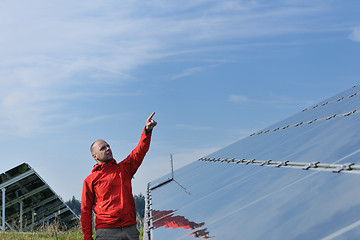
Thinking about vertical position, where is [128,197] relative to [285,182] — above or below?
above

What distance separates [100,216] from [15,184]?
11078 millimetres

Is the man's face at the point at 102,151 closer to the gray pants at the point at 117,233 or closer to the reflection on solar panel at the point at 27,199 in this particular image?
the gray pants at the point at 117,233

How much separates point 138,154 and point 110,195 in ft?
1.96

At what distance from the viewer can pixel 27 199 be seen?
16.6 metres

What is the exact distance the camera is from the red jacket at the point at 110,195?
498cm

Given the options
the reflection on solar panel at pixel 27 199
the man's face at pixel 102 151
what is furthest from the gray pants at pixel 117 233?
the reflection on solar panel at pixel 27 199

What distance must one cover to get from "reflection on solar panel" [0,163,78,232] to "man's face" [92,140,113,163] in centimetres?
989

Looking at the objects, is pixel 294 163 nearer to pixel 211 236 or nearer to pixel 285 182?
pixel 285 182

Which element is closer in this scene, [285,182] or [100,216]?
[285,182]

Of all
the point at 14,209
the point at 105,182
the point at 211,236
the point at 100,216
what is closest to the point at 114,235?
the point at 100,216

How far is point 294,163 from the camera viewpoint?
4.13 m

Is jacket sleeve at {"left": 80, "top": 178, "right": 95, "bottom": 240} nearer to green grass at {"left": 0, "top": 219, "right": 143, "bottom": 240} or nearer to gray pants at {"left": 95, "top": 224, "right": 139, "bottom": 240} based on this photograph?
gray pants at {"left": 95, "top": 224, "right": 139, "bottom": 240}

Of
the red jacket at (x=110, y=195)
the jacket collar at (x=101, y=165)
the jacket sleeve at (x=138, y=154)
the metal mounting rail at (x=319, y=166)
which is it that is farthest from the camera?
the jacket sleeve at (x=138, y=154)

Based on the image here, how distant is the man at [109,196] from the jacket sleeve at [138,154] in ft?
0.08
